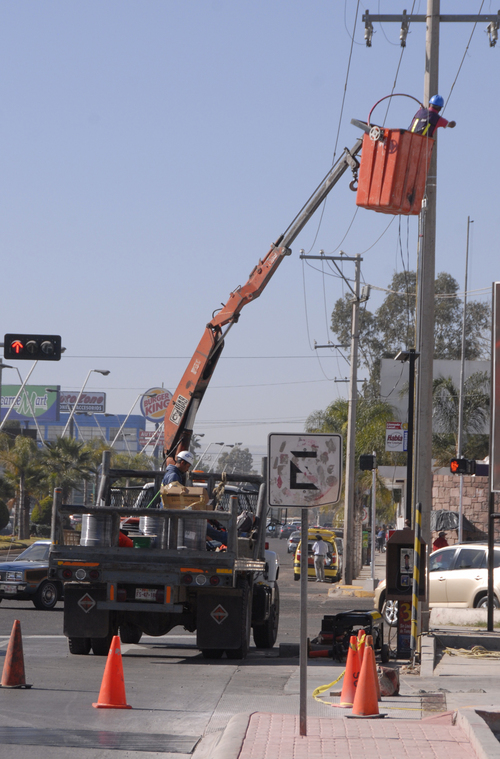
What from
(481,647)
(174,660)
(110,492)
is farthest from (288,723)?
(110,492)

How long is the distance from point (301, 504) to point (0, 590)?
14535 mm

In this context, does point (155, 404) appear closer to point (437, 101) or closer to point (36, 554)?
point (36, 554)

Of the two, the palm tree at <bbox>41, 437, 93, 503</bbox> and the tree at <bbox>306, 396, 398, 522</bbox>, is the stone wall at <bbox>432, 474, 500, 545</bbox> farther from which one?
the palm tree at <bbox>41, 437, 93, 503</bbox>

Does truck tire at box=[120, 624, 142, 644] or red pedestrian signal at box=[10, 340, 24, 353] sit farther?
red pedestrian signal at box=[10, 340, 24, 353]

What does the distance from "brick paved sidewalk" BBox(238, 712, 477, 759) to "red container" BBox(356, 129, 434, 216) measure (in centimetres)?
723

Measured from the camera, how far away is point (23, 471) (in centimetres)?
6069

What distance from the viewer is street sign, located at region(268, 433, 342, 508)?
7.54 meters

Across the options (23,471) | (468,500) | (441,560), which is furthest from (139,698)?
(23,471)

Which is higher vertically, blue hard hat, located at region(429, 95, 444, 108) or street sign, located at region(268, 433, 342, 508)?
blue hard hat, located at region(429, 95, 444, 108)

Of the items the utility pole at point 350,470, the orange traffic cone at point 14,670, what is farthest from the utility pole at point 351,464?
the orange traffic cone at point 14,670

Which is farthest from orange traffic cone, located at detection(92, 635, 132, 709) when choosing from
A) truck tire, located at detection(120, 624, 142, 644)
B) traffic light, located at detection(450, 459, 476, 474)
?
traffic light, located at detection(450, 459, 476, 474)

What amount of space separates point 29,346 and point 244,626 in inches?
327

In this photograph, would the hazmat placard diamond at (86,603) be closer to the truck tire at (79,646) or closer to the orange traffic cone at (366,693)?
the truck tire at (79,646)

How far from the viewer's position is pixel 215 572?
12.3 m
